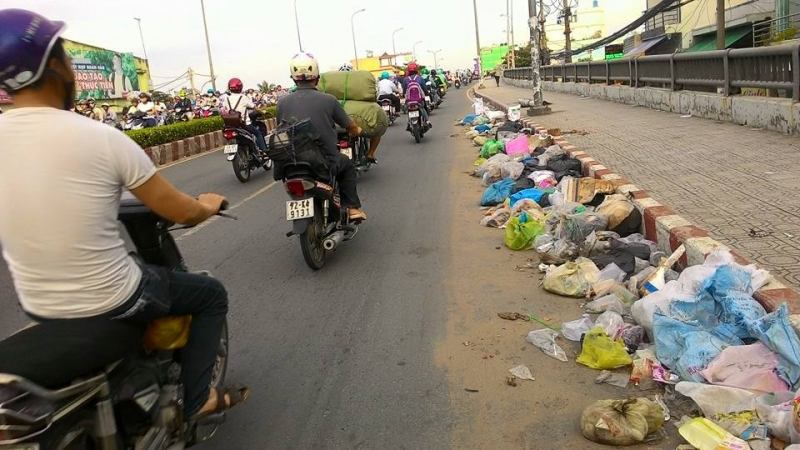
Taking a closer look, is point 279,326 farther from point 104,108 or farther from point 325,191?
point 104,108

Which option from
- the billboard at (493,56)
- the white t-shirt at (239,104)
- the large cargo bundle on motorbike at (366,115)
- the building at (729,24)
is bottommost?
the large cargo bundle on motorbike at (366,115)

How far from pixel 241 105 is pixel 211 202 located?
8.97 m

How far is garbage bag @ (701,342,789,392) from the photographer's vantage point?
2.97 metres

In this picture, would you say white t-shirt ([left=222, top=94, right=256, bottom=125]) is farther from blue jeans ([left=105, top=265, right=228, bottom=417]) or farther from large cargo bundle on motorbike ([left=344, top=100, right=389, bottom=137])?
blue jeans ([left=105, top=265, right=228, bottom=417])

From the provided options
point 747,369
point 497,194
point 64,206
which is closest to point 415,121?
point 497,194

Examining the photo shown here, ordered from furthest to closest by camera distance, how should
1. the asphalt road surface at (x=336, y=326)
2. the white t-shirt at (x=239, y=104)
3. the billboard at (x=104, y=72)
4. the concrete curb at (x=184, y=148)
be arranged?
the billboard at (x=104, y=72) < the concrete curb at (x=184, y=148) < the white t-shirt at (x=239, y=104) < the asphalt road surface at (x=336, y=326)

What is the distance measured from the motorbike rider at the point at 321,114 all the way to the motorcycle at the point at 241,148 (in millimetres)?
4834

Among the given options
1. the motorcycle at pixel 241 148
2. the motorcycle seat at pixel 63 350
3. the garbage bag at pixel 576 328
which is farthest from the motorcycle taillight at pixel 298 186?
the motorcycle at pixel 241 148

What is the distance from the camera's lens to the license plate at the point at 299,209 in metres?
5.38

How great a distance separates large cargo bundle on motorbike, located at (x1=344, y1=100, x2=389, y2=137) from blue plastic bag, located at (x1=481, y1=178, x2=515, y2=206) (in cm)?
182

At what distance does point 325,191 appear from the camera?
5.65 m

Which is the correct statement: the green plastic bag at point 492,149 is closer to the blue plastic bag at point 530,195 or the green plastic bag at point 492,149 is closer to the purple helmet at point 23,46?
the blue plastic bag at point 530,195

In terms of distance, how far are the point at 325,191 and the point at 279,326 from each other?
4.89 feet

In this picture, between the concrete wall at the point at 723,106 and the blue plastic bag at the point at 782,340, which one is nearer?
the blue plastic bag at the point at 782,340
